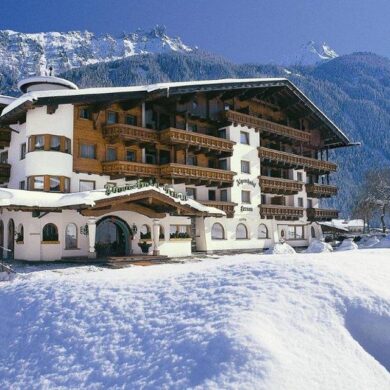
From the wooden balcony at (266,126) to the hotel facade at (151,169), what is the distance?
11 centimetres

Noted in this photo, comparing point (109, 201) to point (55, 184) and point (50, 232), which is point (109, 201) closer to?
point (50, 232)

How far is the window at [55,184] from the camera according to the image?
26594 mm

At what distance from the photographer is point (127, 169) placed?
2866 cm

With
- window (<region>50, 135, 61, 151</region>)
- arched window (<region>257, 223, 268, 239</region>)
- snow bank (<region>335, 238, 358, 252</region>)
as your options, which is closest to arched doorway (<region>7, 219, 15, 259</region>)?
window (<region>50, 135, 61, 151</region>)

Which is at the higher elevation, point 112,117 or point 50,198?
point 112,117

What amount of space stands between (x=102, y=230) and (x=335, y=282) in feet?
72.1

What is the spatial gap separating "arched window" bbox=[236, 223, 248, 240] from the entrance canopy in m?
8.87

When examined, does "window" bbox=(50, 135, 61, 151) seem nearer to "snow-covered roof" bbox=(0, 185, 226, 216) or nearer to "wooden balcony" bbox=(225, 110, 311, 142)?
"snow-covered roof" bbox=(0, 185, 226, 216)

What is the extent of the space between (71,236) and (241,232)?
1633 cm

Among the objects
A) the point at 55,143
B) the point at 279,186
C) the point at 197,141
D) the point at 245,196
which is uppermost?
the point at 197,141

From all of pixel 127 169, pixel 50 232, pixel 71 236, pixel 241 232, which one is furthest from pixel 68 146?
pixel 241 232

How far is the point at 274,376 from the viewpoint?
5.72 metres

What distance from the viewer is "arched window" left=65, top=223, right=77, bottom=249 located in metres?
26.0

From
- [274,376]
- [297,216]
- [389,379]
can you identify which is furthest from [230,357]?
[297,216]
